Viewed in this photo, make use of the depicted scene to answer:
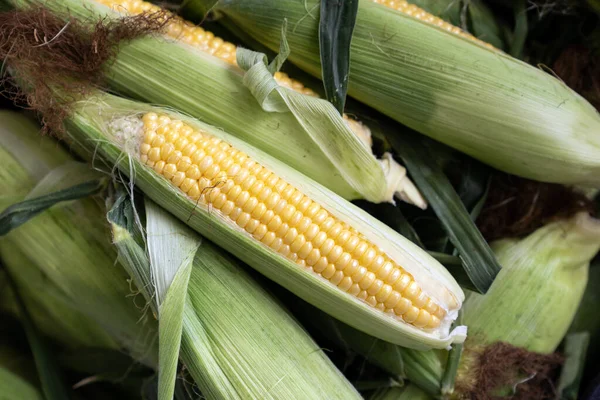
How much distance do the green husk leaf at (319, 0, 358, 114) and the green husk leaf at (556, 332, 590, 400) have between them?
0.74m

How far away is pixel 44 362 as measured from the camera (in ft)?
3.78

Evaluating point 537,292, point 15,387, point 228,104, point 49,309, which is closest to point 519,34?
point 537,292

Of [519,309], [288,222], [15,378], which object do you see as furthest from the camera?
[15,378]

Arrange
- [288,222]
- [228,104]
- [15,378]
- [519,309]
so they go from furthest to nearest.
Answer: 1. [15,378]
2. [519,309]
3. [228,104]
4. [288,222]

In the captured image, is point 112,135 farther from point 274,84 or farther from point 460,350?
point 460,350

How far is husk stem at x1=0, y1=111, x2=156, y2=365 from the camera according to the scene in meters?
1.11

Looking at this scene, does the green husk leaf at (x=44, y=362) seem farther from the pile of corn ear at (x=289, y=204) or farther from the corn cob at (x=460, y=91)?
the corn cob at (x=460, y=91)

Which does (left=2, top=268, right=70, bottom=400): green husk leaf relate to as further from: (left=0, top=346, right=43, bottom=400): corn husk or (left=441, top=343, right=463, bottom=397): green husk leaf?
(left=441, top=343, right=463, bottom=397): green husk leaf

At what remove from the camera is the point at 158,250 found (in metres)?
0.88

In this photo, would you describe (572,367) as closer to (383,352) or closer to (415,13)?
(383,352)

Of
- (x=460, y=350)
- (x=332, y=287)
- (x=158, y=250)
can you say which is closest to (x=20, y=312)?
(x=158, y=250)

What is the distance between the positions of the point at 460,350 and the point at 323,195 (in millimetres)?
410

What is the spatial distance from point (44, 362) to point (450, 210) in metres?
0.97

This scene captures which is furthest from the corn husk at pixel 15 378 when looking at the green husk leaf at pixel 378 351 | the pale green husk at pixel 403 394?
the pale green husk at pixel 403 394
